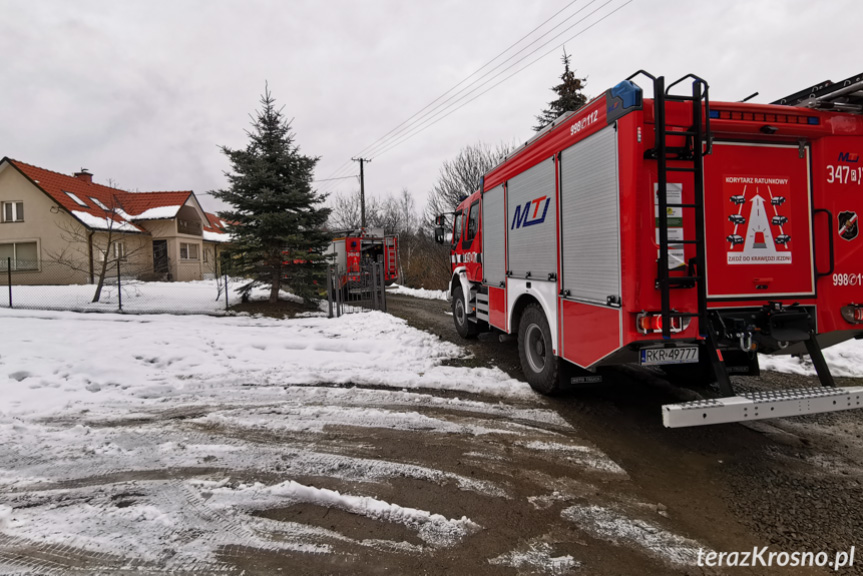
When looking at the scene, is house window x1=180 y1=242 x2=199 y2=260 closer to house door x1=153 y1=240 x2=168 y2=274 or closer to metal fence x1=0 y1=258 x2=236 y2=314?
house door x1=153 y1=240 x2=168 y2=274

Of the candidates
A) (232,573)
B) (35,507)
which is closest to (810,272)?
(232,573)

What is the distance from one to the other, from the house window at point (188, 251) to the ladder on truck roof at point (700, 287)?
3033 cm

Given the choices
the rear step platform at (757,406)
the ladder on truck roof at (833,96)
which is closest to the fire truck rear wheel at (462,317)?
the rear step platform at (757,406)

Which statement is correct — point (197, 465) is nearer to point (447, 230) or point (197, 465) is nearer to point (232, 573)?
point (232, 573)

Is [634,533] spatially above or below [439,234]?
below

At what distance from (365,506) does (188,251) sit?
30669mm

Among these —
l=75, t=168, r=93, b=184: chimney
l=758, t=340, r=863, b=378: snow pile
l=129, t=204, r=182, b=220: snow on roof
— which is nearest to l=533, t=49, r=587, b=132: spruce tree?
l=758, t=340, r=863, b=378: snow pile

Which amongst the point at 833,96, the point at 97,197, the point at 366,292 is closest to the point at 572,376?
the point at 833,96

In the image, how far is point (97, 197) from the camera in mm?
27250

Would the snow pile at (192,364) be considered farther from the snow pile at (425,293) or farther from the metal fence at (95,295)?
the snow pile at (425,293)

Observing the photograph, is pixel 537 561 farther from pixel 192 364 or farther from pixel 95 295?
pixel 95 295

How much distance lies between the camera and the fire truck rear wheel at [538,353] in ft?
17.4

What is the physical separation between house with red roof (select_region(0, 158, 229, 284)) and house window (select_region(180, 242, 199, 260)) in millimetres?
285

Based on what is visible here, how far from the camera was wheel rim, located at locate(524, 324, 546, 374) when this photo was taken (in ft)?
18.7
